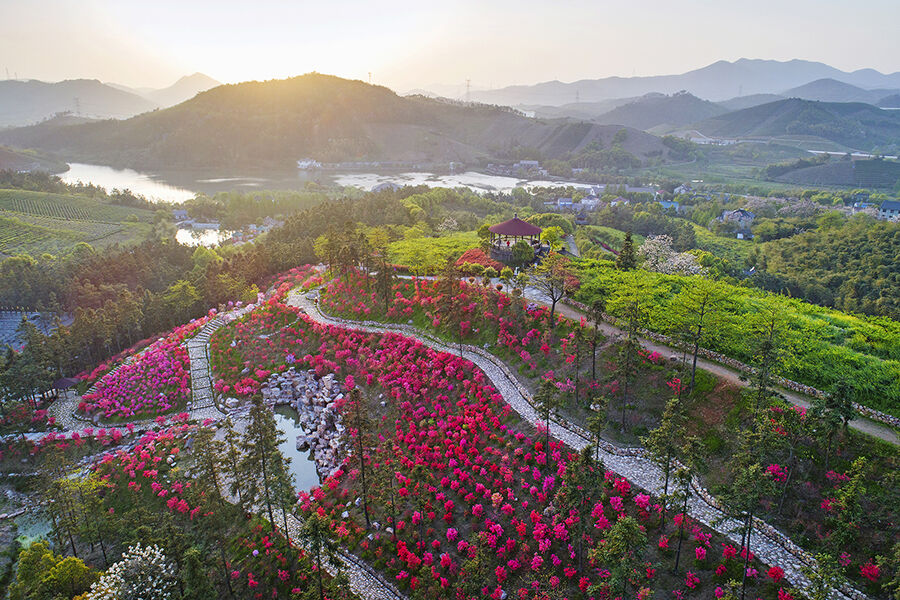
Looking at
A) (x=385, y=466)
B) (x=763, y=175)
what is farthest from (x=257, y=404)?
(x=763, y=175)

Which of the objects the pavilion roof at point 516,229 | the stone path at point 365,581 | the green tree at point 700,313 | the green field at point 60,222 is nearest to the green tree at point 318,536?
the stone path at point 365,581

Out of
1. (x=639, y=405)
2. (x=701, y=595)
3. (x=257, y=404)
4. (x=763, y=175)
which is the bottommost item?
(x=701, y=595)

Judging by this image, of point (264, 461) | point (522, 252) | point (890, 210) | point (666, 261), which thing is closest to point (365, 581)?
point (264, 461)

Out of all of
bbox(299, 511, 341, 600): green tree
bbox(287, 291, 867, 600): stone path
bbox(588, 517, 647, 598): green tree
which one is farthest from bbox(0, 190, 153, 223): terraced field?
bbox(588, 517, 647, 598): green tree

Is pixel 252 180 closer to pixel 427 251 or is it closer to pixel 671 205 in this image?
pixel 671 205

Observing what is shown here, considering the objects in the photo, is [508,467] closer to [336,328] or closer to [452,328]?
[452,328]

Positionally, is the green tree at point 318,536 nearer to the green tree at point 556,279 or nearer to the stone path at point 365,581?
the stone path at point 365,581
